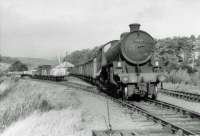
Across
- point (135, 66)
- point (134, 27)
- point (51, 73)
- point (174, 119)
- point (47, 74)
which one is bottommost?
point (174, 119)

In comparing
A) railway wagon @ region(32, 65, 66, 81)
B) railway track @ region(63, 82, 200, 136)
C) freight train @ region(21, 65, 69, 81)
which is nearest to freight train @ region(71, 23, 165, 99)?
railway track @ region(63, 82, 200, 136)

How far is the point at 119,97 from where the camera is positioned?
54.3 ft

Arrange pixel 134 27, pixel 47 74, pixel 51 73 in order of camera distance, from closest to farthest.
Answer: pixel 134 27
pixel 51 73
pixel 47 74

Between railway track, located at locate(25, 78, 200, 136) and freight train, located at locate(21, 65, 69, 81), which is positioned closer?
railway track, located at locate(25, 78, 200, 136)

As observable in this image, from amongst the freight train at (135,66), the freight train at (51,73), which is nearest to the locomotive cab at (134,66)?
the freight train at (135,66)

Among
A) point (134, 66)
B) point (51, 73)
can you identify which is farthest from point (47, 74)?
point (134, 66)

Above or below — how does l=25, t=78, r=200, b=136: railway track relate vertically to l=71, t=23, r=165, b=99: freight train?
below

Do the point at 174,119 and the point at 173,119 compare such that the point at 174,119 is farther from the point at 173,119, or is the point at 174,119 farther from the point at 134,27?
the point at 134,27

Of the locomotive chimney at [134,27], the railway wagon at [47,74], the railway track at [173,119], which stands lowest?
the railway track at [173,119]

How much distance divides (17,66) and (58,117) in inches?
3239

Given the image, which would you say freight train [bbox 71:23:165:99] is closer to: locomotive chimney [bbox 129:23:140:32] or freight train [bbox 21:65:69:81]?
locomotive chimney [bbox 129:23:140:32]

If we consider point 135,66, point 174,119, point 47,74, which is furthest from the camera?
point 47,74

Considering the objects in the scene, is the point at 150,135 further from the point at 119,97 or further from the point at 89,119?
the point at 119,97

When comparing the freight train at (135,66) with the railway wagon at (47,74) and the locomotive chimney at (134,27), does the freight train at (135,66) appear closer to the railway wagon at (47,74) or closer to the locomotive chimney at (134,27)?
the locomotive chimney at (134,27)
